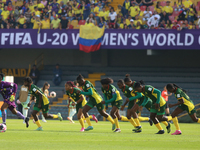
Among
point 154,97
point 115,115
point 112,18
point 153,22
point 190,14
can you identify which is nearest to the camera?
point 154,97

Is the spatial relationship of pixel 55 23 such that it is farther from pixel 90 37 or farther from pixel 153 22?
pixel 153 22

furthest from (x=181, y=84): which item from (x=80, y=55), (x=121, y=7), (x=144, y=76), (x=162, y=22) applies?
(x=80, y=55)

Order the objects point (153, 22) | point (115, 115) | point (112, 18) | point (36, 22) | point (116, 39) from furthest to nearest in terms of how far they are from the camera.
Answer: point (36, 22)
point (112, 18)
point (116, 39)
point (153, 22)
point (115, 115)

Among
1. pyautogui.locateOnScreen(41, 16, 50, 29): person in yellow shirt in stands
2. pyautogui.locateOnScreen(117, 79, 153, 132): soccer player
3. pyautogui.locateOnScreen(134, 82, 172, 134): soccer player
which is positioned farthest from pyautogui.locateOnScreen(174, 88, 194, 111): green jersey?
pyautogui.locateOnScreen(41, 16, 50, 29): person in yellow shirt in stands

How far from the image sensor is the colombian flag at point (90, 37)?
24.7 m

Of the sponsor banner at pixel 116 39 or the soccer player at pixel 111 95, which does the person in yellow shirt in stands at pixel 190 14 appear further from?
the soccer player at pixel 111 95

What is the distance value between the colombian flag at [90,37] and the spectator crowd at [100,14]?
14.3 inches

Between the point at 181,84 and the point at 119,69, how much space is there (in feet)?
15.3

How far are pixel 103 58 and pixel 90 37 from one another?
4.44 m

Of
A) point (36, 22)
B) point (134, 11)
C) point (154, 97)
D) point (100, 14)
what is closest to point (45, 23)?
point (36, 22)

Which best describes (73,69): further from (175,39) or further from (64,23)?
(175,39)

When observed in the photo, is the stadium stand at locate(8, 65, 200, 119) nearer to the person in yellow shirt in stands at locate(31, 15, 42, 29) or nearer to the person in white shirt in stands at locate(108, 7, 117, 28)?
the person in white shirt in stands at locate(108, 7, 117, 28)

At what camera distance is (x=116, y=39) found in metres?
24.7

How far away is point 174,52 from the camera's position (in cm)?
A: 2825
